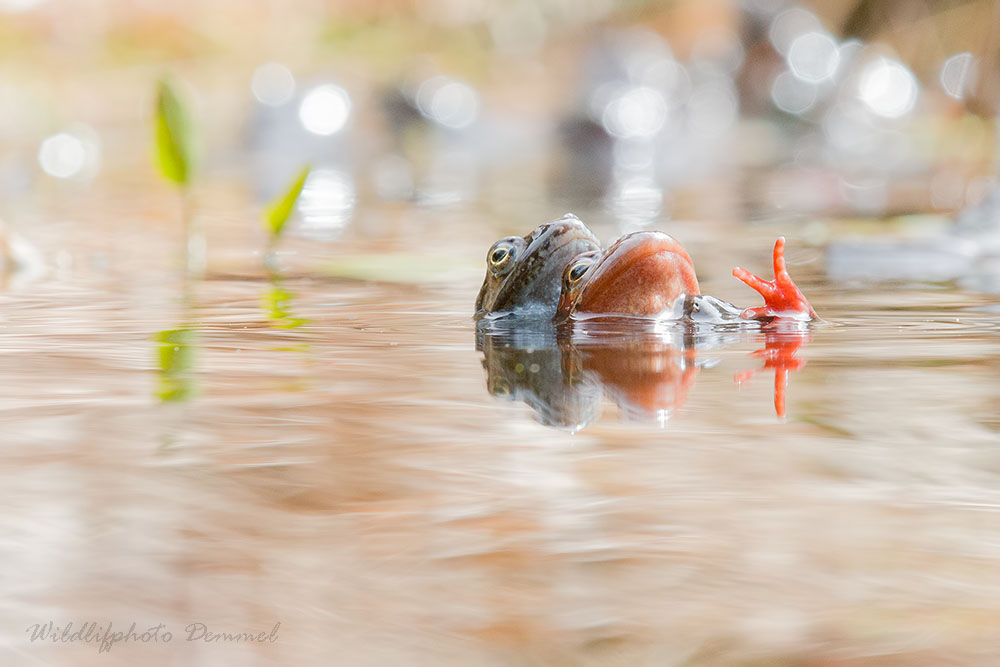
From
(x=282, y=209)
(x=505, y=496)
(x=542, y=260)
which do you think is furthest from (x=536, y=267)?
(x=505, y=496)

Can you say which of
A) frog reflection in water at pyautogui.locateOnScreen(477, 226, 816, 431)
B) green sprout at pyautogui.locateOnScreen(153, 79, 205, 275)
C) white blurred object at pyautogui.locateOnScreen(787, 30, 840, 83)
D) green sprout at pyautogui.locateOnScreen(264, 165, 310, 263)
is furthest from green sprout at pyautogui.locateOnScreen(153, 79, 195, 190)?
white blurred object at pyautogui.locateOnScreen(787, 30, 840, 83)

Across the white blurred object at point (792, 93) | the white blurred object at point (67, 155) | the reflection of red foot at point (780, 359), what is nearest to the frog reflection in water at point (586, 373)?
the reflection of red foot at point (780, 359)

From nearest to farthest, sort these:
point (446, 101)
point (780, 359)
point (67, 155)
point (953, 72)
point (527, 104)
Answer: point (780, 359)
point (67, 155)
point (953, 72)
point (446, 101)
point (527, 104)

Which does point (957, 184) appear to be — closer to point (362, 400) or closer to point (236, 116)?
point (362, 400)

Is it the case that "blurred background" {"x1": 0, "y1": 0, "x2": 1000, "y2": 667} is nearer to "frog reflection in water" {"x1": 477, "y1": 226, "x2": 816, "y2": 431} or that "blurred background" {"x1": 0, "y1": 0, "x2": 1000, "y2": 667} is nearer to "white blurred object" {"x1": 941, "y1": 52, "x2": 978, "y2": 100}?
"frog reflection in water" {"x1": 477, "y1": 226, "x2": 816, "y2": 431}

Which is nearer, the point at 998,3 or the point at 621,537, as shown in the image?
the point at 621,537

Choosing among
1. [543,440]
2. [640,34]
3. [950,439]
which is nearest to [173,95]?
[543,440]

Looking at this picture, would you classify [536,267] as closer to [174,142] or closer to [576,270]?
[576,270]
